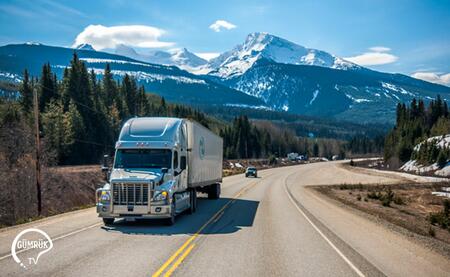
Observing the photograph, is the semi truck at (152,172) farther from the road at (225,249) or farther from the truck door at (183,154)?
the road at (225,249)

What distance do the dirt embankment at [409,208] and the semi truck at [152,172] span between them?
954 cm

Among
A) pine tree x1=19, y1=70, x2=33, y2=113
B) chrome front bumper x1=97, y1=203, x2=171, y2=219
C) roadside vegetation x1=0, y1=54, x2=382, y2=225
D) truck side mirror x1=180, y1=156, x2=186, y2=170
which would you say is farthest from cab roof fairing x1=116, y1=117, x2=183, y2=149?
pine tree x1=19, y1=70, x2=33, y2=113

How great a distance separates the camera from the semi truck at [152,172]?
17.4 m

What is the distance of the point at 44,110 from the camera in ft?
253

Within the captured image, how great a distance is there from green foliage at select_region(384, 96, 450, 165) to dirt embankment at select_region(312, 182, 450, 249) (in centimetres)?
3424

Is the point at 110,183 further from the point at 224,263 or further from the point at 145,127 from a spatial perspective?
the point at 224,263

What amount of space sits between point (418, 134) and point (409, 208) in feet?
293

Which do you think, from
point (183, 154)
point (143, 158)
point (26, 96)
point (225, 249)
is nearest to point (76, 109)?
point (26, 96)

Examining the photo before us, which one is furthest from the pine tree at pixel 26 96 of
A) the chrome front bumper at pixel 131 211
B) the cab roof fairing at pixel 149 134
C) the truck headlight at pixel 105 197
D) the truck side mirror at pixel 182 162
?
the chrome front bumper at pixel 131 211

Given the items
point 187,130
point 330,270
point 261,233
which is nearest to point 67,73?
point 187,130

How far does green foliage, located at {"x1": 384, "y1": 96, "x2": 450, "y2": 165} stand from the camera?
304ft

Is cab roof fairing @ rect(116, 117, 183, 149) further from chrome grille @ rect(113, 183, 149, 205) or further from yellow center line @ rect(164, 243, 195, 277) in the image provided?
yellow center line @ rect(164, 243, 195, 277)

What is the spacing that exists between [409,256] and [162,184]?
8.69 meters

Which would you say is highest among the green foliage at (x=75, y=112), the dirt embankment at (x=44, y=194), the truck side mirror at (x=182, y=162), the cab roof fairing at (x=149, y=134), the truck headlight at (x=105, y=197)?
the green foliage at (x=75, y=112)
